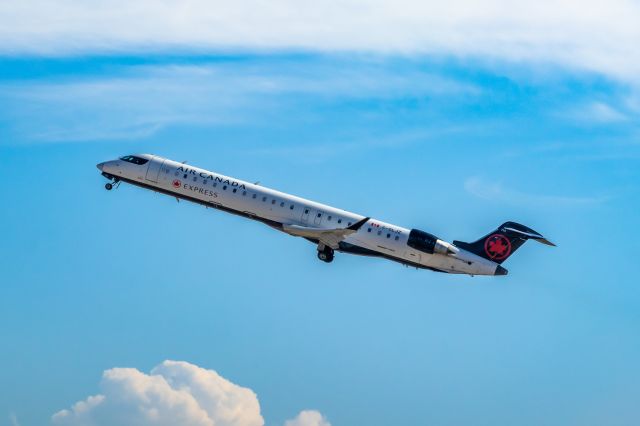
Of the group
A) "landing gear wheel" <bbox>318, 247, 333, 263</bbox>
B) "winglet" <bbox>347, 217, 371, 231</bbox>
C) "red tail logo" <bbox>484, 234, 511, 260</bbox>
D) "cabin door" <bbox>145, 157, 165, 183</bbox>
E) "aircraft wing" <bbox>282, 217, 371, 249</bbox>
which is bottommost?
"landing gear wheel" <bbox>318, 247, 333, 263</bbox>

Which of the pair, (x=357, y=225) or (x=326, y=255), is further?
(x=326, y=255)

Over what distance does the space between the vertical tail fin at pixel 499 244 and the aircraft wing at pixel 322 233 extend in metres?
8.75

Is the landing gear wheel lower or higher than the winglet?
lower

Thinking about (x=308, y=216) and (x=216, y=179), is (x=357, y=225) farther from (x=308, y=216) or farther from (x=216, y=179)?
(x=216, y=179)

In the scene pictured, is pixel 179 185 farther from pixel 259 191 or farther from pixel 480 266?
pixel 480 266

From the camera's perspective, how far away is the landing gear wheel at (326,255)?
225ft

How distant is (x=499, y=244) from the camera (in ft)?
228

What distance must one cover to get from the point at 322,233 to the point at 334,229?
0.92m

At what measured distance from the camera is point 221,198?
68.9 meters

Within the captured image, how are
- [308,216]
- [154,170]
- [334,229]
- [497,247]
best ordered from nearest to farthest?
1. [334,229]
2. [308,216]
3. [497,247]
4. [154,170]

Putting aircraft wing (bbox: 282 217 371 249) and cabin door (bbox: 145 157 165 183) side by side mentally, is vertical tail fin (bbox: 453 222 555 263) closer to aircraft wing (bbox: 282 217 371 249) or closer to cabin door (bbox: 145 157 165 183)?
aircraft wing (bbox: 282 217 371 249)

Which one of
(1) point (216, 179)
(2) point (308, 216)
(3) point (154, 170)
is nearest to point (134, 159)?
(3) point (154, 170)

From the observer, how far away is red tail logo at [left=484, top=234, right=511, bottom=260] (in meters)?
69.4

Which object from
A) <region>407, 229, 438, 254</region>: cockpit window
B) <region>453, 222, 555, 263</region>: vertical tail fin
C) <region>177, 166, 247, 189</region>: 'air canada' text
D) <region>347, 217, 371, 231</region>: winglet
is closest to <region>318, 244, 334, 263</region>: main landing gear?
<region>347, 217, 371, 231</region>: winglet
